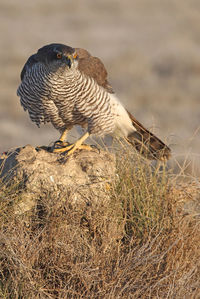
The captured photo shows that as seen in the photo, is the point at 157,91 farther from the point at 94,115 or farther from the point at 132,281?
the point at 132,281

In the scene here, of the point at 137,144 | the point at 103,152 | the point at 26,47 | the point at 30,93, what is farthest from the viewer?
the point at 26,47

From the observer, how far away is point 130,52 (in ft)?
60.2

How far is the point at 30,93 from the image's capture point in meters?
6.13

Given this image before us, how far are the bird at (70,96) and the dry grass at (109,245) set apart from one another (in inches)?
34.8

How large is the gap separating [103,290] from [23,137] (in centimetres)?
668

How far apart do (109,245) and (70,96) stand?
205cm

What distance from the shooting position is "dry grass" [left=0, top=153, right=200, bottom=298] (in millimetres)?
4074

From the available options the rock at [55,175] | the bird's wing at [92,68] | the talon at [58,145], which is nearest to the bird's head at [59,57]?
the bird's wing at [92,68]

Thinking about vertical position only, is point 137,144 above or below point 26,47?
below

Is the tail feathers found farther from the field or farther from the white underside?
the field

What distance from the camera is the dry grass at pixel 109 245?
4.07 m

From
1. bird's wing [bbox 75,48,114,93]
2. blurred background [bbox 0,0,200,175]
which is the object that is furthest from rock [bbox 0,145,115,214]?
bird's wing [bbox 75,48,114,93]

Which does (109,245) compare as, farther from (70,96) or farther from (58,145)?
(70,96)

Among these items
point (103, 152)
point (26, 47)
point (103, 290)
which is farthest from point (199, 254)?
point (26, 47)
